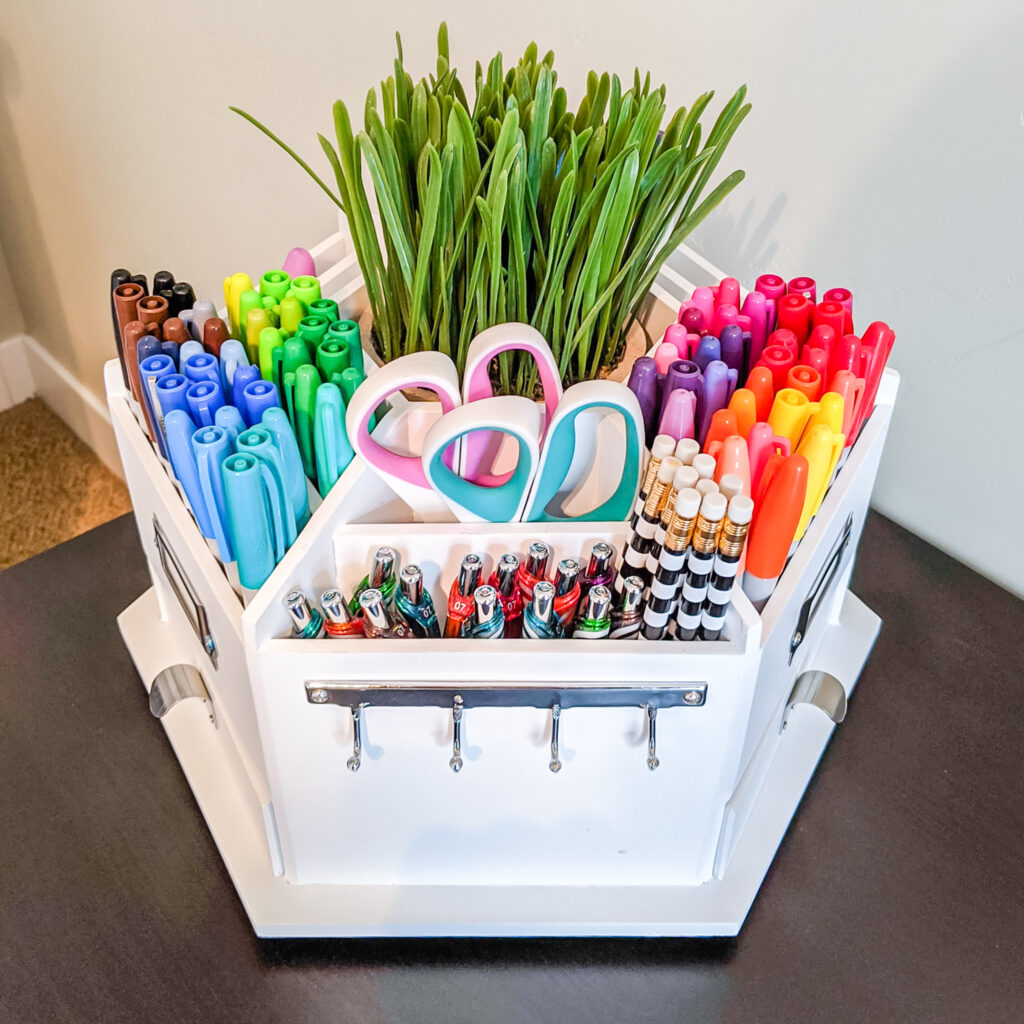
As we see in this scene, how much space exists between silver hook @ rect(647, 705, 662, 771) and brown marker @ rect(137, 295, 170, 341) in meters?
0.34

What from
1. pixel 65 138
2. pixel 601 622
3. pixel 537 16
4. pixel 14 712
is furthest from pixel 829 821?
pixel 65 138

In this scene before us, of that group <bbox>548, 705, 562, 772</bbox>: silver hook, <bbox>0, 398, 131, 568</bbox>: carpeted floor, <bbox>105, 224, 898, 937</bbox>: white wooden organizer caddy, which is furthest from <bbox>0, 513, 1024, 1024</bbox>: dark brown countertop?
<bbox>0, 398, 131, 568</bbox>: carpeted floor

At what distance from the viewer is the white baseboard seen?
1.80 m

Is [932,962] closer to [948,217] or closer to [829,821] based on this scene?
[829,821]

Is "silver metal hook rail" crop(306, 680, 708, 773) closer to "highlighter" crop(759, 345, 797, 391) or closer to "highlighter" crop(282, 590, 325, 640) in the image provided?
"highlighter" crop(282, 590, 325, 640)

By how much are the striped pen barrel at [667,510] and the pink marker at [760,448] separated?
0.15 ft

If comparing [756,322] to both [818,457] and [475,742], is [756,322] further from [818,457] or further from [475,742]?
[475,742]

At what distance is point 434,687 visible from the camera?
475 millimetres

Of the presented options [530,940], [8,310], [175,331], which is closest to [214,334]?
[175,331]

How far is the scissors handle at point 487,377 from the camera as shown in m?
0.55

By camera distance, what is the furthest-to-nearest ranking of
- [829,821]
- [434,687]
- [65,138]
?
[65,138], [829,821], [434,687]

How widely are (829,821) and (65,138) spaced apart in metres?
1.37

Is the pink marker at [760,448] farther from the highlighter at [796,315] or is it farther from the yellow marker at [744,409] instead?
the highlighter at [796,315]

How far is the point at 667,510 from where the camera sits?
0.47 meters
